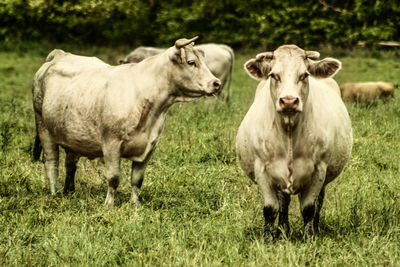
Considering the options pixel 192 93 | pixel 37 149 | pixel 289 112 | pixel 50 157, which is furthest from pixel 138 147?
pixel 37 149

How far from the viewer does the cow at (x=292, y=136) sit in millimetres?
4551

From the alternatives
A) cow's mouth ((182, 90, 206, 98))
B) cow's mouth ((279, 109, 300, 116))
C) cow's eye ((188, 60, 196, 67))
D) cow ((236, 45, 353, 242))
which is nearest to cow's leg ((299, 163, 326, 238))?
cow ((236, 45, 353, 242))

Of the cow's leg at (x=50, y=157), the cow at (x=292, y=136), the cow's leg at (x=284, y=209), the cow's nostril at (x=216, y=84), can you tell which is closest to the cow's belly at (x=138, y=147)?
the cow's nostril at (x=216, y=84)

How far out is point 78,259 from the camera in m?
4.30

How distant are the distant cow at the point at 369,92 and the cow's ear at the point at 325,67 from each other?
21.7 ft

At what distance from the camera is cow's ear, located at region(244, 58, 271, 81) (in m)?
4.76

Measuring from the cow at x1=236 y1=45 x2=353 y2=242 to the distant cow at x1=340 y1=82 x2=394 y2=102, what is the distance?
6464 mm

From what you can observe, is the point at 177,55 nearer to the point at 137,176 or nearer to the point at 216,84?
the point at 216,84

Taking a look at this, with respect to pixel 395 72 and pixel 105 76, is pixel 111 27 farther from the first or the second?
pixel 105 76

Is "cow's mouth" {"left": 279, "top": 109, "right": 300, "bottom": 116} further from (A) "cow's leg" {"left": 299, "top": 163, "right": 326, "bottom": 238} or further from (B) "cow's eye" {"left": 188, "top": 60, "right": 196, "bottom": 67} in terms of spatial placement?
(B) "cow's eye" {"left": 188, "top": 60, "right": 196, "bottom": 67}

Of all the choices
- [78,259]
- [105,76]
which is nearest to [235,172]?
[105,76]

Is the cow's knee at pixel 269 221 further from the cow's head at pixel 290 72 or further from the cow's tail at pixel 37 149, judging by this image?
the cow's tail at pixel 37 149

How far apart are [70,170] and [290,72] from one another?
3.16m

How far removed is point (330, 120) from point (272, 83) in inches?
24.0
